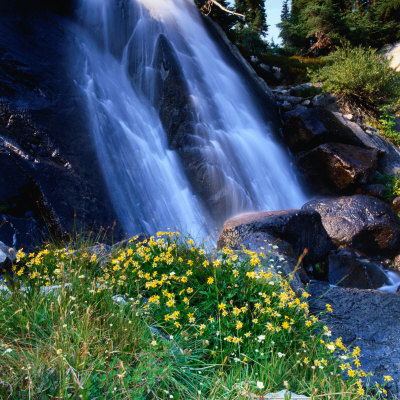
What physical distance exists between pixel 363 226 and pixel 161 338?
22.4 feet

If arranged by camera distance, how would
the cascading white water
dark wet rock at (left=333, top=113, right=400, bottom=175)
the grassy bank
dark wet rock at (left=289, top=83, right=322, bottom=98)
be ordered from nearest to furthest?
the grassy bank → the cascading white water → dark wet rock at (left=333, top=113, right=400, bottom=175) → dark wet rock at (left=289, top=83, right=322, bottom=98)

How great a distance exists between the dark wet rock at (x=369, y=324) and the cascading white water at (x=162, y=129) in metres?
2.63

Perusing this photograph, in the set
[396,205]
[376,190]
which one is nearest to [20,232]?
[376,190]

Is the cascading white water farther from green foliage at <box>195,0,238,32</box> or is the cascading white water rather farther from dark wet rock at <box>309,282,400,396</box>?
dark wet rock at <box>309,282,400,396</box>

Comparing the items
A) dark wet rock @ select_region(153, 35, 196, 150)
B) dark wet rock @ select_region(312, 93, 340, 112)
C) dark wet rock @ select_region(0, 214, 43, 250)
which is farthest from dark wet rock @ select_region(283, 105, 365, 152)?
dark wet rock @ select_region(0, 214, 43, 250)

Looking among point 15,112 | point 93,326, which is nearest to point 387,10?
point 15,112

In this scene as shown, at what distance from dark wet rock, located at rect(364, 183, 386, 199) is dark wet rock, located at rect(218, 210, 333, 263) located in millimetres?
4046

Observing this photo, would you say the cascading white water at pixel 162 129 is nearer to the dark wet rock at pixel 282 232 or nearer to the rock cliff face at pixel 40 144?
the rock cliff face at pixel 40 144

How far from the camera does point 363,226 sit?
7.55 metres

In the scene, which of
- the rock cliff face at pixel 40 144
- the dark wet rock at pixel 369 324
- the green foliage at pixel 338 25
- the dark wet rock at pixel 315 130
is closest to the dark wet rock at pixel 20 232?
the rock cliff face at pixel 40 144

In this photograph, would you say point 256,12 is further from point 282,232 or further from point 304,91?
point 282,232

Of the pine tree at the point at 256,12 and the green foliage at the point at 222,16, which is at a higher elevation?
the pine tree at the point at 256,12

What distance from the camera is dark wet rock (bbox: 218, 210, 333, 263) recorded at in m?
4.88

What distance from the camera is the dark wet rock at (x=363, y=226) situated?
7.48 metres
